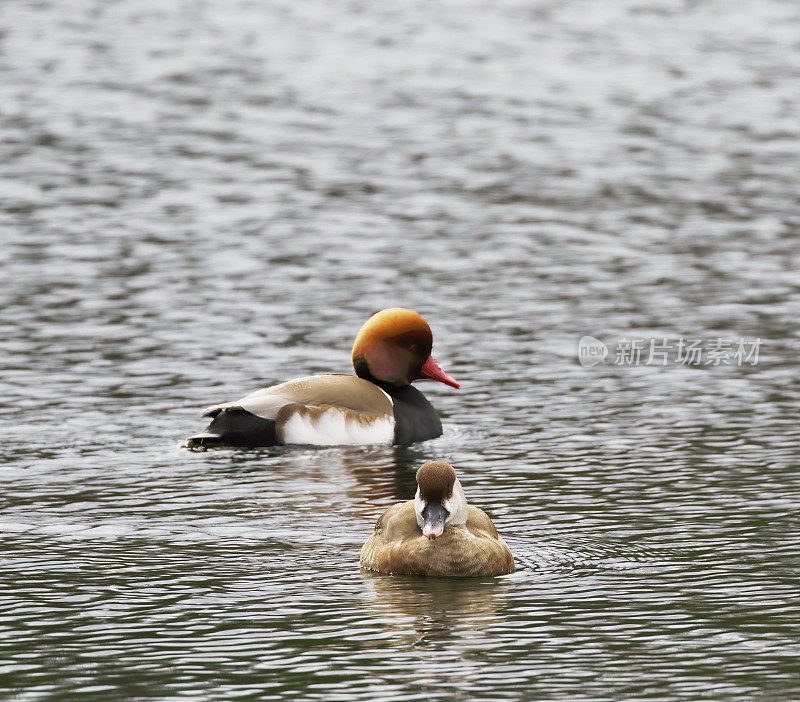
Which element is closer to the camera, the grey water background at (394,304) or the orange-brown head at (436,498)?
the grey water background at (394,304)

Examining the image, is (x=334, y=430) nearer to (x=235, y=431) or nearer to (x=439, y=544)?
(x=235, y=431)

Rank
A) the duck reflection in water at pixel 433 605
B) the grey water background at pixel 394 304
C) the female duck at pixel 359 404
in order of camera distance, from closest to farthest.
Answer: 1. the grey water background at pixel 394 304
2. the duck reflection in water at pixel 433 605
3. the female duck at pixel 359 404

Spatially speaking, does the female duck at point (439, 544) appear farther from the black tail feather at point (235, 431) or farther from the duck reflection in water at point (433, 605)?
the black tail feather at point (235, 431)

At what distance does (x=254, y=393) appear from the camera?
1573 centimetres

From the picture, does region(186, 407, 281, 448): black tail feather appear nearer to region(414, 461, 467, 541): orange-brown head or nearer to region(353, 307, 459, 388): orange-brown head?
region(353, 307, 459, 388): orange-brown head

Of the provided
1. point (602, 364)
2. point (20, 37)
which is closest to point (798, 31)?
point (20, 37)

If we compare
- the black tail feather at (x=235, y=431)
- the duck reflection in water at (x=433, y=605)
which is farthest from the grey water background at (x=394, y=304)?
the black tail feather at (x=235, y=431)

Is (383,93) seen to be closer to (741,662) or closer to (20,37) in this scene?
(20,37)

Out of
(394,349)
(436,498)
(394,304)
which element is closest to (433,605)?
(436,498)

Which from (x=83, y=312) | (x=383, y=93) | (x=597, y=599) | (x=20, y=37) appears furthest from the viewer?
(x=20, y=37)

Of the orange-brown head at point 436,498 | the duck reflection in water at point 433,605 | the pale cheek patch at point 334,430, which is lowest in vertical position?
the duck reflection in water at point 433,605

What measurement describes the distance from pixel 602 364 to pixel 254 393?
4.08 m

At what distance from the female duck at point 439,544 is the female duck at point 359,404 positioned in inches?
163

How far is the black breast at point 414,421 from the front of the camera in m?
15.9
